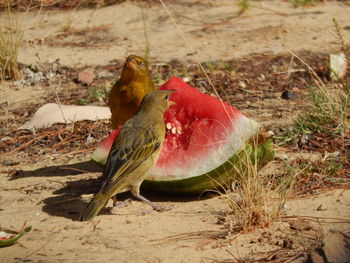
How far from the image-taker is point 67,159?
677 cm

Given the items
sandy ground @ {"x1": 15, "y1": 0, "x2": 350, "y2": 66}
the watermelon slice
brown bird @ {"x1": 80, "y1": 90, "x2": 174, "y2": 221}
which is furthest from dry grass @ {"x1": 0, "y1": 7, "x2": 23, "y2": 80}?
brown bird @ {"x1": 80, "y1": 90, "x2": 174, "y2": 221}

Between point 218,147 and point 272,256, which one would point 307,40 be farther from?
point 272,256

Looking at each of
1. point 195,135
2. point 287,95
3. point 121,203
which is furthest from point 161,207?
point 287,95

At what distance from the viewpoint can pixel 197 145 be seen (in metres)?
5.85

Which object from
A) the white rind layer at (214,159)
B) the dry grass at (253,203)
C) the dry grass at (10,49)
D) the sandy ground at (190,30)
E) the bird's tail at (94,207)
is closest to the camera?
the dry grass at (253,203)

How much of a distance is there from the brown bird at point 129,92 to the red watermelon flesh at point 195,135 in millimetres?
430

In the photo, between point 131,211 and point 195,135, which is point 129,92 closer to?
point 195,135

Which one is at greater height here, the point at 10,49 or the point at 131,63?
the point at 131,63

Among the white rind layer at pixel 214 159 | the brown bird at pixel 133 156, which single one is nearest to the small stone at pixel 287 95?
the white rind layer at pixel 214 159

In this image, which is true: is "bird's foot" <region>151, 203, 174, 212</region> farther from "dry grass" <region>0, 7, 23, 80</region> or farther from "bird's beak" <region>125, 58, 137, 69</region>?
"dry grass" <region>0, 7, 23, 80</region>

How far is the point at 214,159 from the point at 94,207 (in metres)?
0.97

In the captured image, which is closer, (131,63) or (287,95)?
(131,63)

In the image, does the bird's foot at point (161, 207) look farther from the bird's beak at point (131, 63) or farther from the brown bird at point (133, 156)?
the bird's beak at point (131, 63)

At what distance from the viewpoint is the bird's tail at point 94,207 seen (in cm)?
510
